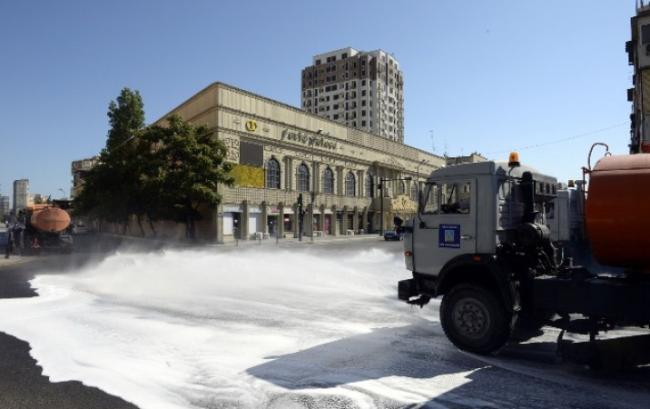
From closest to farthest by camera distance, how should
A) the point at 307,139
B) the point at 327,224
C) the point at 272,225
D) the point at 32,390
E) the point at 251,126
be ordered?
1. the point at 32,390
2. the point at 251,126
3. the point at 272,225
4. the point at 307,139
5. the point at 327,224

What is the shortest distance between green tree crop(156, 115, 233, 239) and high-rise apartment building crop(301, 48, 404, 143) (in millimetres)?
84666

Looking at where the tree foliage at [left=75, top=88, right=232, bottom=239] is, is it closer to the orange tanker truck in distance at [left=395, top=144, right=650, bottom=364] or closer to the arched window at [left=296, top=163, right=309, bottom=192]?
the arched window at [left=296, top=163, right=309, bottom=192]

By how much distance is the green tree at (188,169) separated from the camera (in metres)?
40.7

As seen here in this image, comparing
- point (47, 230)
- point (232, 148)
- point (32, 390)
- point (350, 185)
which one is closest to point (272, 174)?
point (232, 148)

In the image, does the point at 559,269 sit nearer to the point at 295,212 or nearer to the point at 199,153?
the point at 199,153

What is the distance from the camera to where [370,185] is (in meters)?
70.9

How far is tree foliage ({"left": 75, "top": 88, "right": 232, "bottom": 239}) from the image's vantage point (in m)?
40.8

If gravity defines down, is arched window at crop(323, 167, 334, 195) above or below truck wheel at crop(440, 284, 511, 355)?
above

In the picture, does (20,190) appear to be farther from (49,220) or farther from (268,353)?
(268,353)

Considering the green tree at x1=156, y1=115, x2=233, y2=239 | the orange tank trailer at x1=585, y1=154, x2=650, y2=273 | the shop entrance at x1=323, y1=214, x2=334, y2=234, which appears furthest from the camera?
the shop entrance at x1=323, y1=214, x2=334, y2=234

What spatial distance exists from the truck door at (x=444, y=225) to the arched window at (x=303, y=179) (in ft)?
164

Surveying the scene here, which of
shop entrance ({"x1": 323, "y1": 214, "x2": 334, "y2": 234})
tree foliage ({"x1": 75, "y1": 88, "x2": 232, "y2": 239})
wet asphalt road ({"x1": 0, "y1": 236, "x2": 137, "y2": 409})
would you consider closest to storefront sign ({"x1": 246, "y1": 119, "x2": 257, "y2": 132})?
tree foliage ({"x1": 75, "y1": 88, "x2": 232, "y2": 239})

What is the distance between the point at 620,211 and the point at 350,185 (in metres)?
61.6

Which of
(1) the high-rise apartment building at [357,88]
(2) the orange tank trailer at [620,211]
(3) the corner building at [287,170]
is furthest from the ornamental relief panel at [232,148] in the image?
(1) the high-rise apartment building at [357,88]
